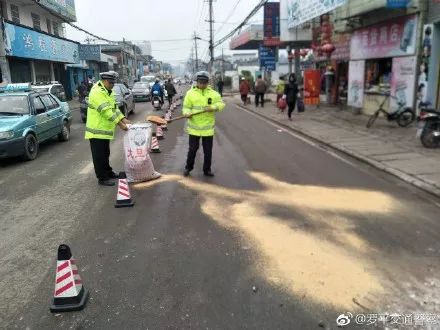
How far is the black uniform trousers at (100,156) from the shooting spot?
7316 millimetres

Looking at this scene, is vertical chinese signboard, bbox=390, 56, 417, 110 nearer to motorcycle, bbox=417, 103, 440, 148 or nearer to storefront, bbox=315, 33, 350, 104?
motorcycle, bbox=417, 103, 440, 148

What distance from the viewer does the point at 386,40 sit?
15.7 metres

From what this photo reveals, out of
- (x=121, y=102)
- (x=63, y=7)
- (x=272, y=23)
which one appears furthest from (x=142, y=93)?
(x=121, y=102)

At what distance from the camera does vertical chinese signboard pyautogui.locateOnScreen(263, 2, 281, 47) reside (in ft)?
98.5

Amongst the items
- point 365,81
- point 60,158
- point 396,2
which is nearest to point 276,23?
point 365,81

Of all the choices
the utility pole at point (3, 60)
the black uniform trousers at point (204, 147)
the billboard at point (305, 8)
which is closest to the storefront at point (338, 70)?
the billboard at point (305, 8)

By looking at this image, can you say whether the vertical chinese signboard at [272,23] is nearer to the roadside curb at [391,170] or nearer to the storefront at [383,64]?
the storefront at [383,64]

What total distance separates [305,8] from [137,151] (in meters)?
17.0

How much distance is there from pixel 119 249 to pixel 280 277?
6.09 feet

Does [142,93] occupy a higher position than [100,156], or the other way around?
[100,156]

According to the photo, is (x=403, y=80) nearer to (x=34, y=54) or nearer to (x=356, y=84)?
(x=356, y=84)

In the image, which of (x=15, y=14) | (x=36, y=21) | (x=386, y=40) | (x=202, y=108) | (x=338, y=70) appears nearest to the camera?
(x=202, y=108)

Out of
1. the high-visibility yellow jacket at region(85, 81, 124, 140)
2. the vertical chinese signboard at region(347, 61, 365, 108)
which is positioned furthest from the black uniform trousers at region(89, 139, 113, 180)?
the vertical chinese signboard at region(347, 61, 365, 108)

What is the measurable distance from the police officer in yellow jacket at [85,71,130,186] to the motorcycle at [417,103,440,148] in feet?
23.7
